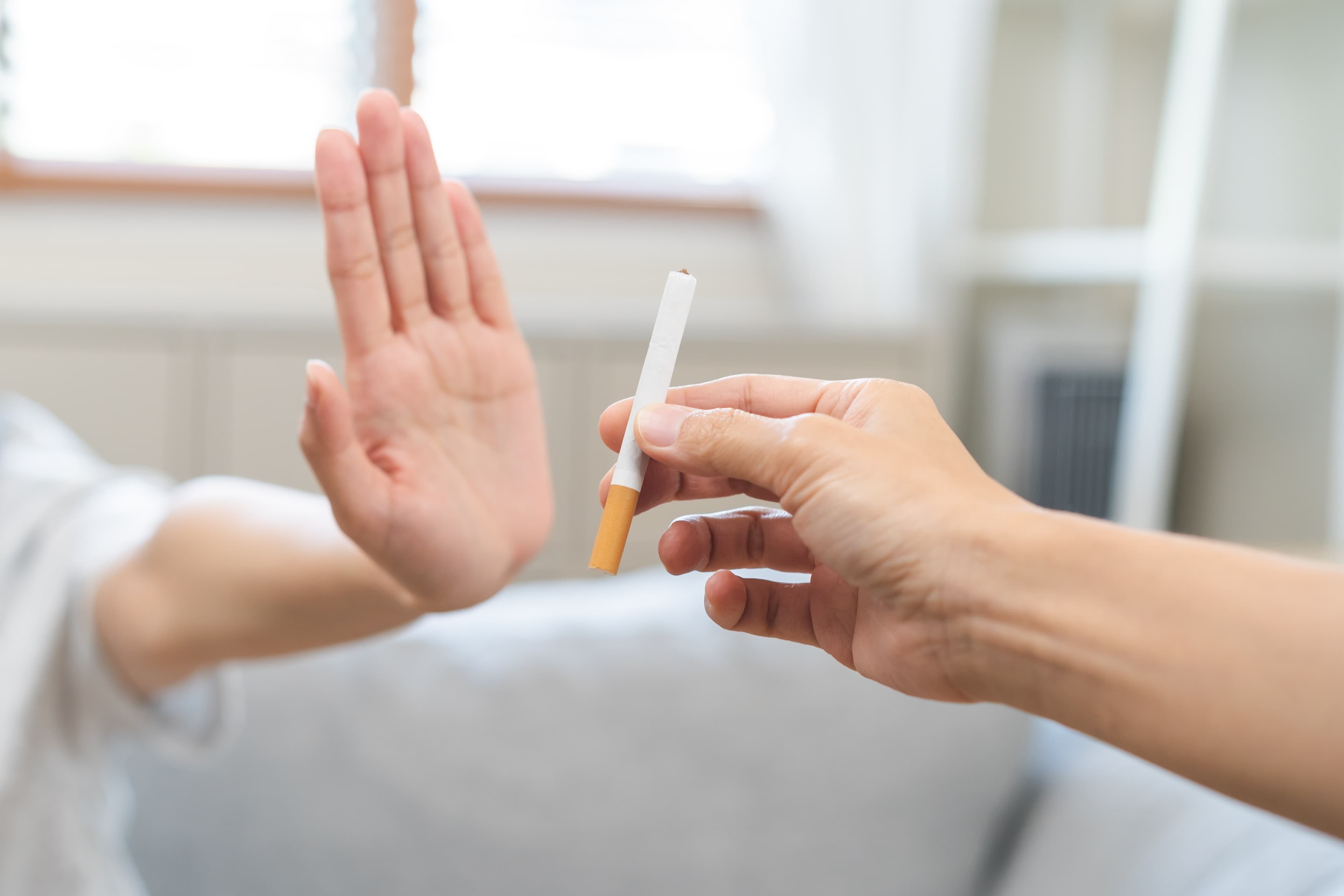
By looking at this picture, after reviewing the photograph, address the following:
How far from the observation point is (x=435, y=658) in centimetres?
100

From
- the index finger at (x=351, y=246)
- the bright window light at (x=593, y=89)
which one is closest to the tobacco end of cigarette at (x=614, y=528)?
the index finger at (x=351, y=246)

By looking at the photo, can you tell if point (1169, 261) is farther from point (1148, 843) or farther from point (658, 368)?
point (658, 368)

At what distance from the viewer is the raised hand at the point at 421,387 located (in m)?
0.66

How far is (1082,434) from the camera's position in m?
2.13

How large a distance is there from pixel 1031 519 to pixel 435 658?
0.71 m

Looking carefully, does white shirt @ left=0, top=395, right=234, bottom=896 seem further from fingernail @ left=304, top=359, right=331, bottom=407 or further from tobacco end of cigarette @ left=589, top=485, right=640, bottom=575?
tobacco end of cigarette @ left=589, top=485, right=640, bottom=575

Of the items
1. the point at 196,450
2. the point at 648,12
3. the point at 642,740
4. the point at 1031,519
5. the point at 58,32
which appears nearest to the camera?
the point at 1031,519

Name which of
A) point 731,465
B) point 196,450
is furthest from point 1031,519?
point 196,450

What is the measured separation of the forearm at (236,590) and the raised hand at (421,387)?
9 cm

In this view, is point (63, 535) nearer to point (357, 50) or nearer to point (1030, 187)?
point (357, 50)

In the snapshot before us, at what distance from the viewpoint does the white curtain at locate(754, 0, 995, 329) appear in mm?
2184

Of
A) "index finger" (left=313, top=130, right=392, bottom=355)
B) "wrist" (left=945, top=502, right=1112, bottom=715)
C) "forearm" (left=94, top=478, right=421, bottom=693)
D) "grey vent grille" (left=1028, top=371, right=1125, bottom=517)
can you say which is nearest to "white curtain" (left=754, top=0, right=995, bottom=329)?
"grey vent grille" (left=1028, top=371, right=1125, bottom=517)

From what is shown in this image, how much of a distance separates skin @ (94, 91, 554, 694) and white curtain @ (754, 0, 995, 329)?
4.85 ft

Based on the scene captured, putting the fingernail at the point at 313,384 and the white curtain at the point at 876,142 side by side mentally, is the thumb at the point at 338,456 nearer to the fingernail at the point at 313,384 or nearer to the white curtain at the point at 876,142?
the fingernail at the point at 313,384
